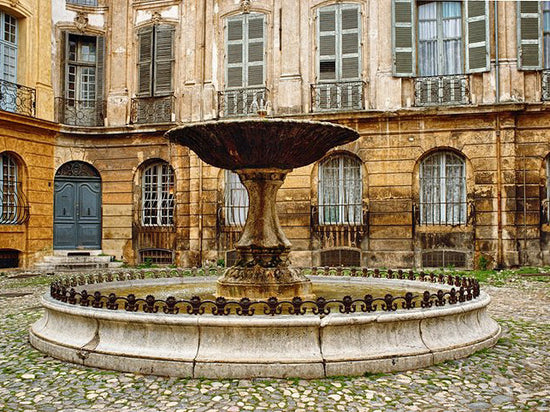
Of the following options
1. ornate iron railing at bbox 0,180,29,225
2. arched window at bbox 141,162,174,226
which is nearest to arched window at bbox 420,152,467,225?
arched window at bbox 141,162,174,226

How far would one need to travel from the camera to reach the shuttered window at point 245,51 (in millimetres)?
18484

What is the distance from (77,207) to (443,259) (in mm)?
12010

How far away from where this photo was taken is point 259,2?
18.5m

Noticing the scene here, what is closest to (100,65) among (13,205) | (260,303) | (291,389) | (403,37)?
(13,205)

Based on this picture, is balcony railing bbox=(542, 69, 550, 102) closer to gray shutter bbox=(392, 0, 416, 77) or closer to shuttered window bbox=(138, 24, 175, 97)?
gray shutter bbox=(392, 0, 416, 77)

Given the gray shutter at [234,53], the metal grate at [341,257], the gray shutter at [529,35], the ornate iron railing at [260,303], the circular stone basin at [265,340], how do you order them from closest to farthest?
1. the circular stone basin at [265,340]
2. the ornate iron railing at [260,303]
3. the gray shutter at [529,35]
4. the metal grate at [341,257]
5. the gray shutter at [234,53]

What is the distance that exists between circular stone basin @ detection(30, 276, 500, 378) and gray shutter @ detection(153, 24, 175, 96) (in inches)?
577

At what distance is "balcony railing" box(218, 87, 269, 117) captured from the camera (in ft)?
59.7

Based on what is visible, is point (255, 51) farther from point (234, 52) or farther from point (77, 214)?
point (77, 214)

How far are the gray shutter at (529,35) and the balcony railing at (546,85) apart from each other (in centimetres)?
27

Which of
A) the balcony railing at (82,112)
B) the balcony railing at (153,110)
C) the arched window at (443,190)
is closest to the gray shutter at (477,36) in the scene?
the arched window at (443,190)

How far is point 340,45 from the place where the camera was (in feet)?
58.5

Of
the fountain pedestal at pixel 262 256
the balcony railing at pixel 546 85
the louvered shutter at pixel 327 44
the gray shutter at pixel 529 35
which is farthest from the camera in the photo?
the louvered shutter at pixel 327 44

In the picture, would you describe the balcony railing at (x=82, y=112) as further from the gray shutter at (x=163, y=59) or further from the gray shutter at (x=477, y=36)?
the gray shutter at (x=477, y=36)
